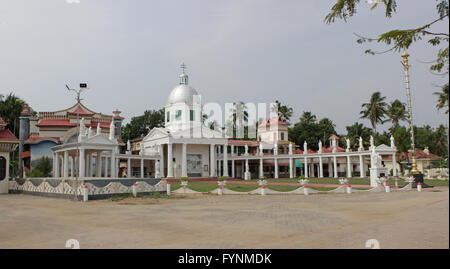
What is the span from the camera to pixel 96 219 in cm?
1162

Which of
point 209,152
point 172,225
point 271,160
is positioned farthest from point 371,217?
point 271,160

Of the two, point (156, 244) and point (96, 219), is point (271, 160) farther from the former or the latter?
point (156, 244)

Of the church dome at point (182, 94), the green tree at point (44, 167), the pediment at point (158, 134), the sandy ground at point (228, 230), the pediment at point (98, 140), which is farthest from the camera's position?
the church dome at point (182, 94)

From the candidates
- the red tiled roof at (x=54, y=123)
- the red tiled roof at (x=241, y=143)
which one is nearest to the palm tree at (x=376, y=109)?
the red tiled roof at (x=241, y=143)

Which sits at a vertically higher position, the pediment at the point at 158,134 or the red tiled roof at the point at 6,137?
the pediment at the point at 158,134

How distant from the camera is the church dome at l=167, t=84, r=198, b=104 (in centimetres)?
5012

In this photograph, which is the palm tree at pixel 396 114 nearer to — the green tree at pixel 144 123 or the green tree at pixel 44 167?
the green tree at pixel 144 123

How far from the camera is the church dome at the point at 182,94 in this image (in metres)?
50.1

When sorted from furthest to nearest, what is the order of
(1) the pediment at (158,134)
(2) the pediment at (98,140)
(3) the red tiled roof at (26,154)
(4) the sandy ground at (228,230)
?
(1) the pediment at (158,134), (3) the red tiled roof at (26,154), (2) the pediment at (98,140), (4) the sandy ground at (228,230)

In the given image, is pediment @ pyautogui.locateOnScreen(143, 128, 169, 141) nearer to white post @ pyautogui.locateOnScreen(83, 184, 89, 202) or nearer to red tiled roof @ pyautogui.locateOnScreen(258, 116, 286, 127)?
red tiled roof @ pyautogui.locateOnScreen(258, 116, 286, 127)

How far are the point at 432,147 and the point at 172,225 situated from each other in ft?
243

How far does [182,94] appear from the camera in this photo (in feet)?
165

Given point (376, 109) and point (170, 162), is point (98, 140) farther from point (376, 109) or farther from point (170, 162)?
point (376, 109)

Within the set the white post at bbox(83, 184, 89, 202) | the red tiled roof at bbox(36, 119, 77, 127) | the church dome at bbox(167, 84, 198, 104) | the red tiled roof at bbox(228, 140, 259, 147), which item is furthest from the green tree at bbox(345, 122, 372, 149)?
the white post at bbox(83, 184, 89, 202)
